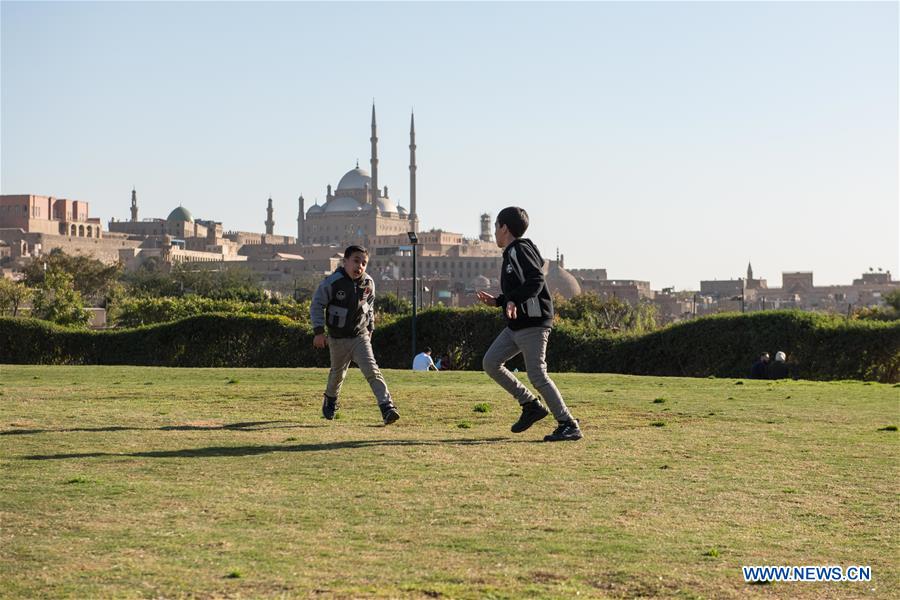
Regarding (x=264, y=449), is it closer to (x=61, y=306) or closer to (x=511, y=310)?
(x=511, y=310)

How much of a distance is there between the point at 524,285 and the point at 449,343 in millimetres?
18505

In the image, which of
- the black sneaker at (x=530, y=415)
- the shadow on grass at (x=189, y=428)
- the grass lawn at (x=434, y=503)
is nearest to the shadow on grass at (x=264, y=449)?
the grass lawn at (x=434, y=503)

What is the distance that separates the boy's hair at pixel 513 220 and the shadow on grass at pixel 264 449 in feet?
5.04

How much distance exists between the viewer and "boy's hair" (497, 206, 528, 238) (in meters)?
9.51

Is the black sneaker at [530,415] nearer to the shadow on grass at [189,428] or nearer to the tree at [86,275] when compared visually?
the shadow on grass at [189,428]

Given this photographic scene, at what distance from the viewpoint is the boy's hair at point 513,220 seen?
31.2 ft

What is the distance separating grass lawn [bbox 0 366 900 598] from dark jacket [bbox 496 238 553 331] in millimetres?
899

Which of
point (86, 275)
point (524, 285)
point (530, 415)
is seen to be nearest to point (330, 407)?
point (530, 415)

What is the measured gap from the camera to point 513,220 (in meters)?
9.51

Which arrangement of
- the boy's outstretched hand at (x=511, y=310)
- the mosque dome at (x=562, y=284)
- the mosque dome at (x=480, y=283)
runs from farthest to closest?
1. the mosque dome at (x=480, y=283)
2. the mosque dome at (x=562, y=284)
3. the boy's outstretched hand at (x=511, y=310)

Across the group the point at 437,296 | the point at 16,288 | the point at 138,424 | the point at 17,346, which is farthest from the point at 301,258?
the point at 138,424

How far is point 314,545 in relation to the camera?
18.9 feet

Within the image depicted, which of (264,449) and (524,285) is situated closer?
(264,449)

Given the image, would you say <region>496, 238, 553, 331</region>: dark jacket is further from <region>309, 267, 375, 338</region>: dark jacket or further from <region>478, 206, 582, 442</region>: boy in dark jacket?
<region>309, 267, 375, 338</region>: dark jacket
